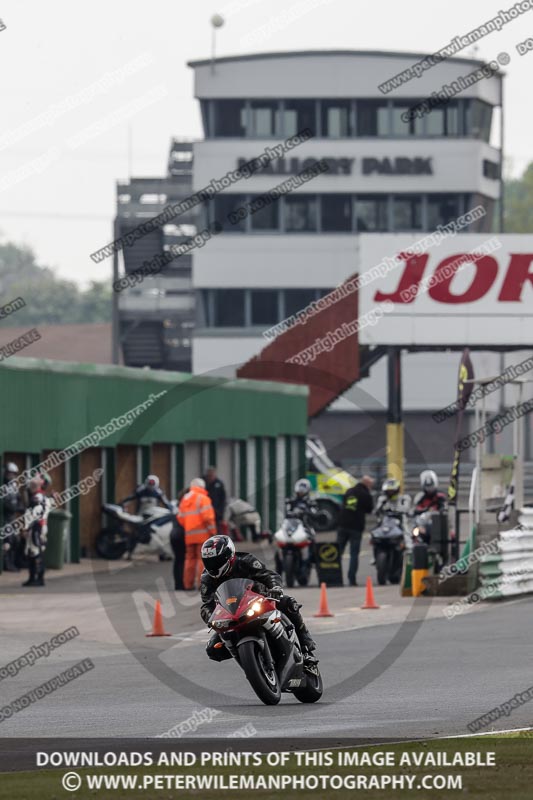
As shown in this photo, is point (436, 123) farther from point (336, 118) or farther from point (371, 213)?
point (371, 213)

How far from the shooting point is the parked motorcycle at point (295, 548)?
2630 cm

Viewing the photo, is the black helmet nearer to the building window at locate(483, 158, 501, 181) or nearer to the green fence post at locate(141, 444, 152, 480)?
the green fence post at locate(141, 444, 152, 480)

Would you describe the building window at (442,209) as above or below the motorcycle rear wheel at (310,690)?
above

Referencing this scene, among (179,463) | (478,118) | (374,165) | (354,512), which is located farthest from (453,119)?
(354,512)

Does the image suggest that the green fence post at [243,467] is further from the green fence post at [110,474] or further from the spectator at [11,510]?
the spectator at [11,510]

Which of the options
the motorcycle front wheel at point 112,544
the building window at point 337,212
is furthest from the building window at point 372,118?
the motorcycle front wheel at point 112,544

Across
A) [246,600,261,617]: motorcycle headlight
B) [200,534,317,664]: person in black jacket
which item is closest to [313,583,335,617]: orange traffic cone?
[200,534,317,664]: person in black jacket

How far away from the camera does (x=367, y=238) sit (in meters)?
44.6

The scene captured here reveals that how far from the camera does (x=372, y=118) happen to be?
261 feet

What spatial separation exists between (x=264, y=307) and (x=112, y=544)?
46689 mm

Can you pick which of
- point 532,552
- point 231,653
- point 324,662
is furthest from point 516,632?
point 231,653

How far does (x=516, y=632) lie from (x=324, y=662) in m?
3.30

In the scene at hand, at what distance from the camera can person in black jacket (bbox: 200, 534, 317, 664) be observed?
521 inches

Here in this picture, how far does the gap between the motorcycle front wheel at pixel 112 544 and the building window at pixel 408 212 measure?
4817cm
